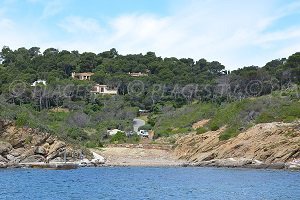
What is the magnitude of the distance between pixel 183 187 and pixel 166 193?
4.33 metres

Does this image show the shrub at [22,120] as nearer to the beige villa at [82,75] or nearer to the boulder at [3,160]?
the boulder at [3,160]

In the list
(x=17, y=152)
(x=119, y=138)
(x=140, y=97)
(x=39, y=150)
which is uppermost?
(x=140, y=97)

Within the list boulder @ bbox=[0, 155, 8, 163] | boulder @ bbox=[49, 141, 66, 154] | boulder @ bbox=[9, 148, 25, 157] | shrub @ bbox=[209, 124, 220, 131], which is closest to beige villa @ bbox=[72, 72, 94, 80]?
shrub @ bbox=[209, 124, 220, 131]

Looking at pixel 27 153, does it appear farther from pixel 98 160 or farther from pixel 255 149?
pixel 255 149

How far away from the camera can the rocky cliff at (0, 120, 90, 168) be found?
6638cm

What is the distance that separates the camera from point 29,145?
6694 cm

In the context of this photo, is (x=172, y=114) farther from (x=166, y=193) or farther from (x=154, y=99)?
(x=166, y=193)

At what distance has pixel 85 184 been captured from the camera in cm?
4788

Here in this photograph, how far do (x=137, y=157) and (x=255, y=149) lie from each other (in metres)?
17.2

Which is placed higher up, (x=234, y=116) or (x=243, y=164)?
(x=234, y=116)

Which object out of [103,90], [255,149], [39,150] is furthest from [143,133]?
[103,90]

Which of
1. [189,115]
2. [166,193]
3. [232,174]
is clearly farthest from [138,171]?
[189,115]

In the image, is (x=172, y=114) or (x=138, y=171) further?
(x=172, y=114)

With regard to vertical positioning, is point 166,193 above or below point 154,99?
below
